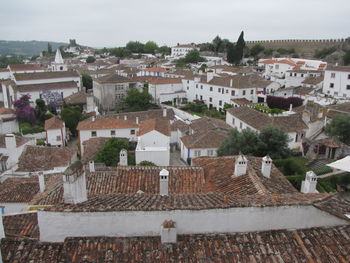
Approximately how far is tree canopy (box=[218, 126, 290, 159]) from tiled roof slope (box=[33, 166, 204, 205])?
7609 mm

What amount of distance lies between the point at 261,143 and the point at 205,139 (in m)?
6.80

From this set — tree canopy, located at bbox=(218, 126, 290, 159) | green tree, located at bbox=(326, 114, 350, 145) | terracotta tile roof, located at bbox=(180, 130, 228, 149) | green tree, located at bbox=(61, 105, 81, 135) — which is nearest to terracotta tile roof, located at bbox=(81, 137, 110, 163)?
terracotta tile roof, located at bbox=(180, 130, 228, 149)

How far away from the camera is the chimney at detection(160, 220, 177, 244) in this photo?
18.7ft

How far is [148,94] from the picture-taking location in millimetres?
46906

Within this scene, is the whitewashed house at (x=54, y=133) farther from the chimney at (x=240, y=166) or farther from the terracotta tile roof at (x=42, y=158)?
the chimney at (x=240, y=166)

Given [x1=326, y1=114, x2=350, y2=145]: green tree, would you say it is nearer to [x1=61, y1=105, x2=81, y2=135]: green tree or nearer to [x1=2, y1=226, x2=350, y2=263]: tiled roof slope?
[x1=2, y1=226, x2=350, y2=263]: tiled roof slope

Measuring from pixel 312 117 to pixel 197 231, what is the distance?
76.7 feet

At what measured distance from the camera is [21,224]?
306 inches

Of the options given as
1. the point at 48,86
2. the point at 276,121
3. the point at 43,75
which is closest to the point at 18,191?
the point at 276,121

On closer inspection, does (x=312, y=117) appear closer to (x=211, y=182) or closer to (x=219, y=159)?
(x=219, y=159)

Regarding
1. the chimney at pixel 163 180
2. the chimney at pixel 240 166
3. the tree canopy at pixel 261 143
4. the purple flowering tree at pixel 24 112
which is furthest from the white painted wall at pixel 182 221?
the purple flowering tree at pixel 24 112

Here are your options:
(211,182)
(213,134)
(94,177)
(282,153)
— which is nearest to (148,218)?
(211,182)

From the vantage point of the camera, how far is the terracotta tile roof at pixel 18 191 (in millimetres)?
13438

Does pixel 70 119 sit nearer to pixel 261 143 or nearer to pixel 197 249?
pixel 261 143
